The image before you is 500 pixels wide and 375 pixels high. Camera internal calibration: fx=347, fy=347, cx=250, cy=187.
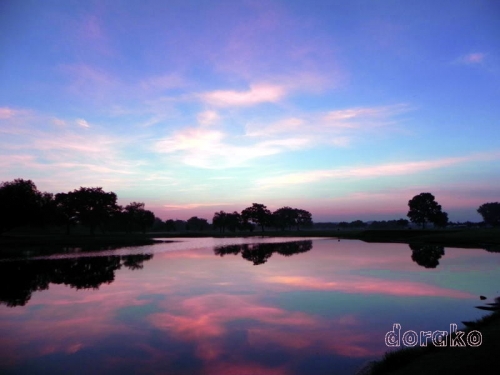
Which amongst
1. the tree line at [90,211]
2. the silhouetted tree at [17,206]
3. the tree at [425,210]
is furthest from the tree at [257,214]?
the silhouetted tree at [17,206]

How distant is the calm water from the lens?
11352 millimetres

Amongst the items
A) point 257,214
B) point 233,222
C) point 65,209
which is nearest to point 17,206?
point 65,209

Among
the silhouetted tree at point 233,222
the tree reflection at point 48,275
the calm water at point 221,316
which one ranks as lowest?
the calm water at point 221,316

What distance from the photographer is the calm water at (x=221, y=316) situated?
11.4 meters

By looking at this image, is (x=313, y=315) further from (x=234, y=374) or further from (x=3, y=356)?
(x=3, y=356)

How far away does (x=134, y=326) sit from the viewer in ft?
49.6

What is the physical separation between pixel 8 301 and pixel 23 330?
A: 6.95 meters

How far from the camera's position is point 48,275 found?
29.1 metres

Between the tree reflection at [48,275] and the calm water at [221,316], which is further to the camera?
the tree reflection at [48,275]

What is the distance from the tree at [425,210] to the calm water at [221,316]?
383ft

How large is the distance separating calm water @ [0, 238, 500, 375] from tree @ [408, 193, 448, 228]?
383ft

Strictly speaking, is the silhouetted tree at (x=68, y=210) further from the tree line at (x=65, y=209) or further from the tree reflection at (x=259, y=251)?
the tree reflection at (x=259, y=251)

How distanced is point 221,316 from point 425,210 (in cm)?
13983

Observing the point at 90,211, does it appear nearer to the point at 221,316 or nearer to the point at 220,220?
the point at 220,220
